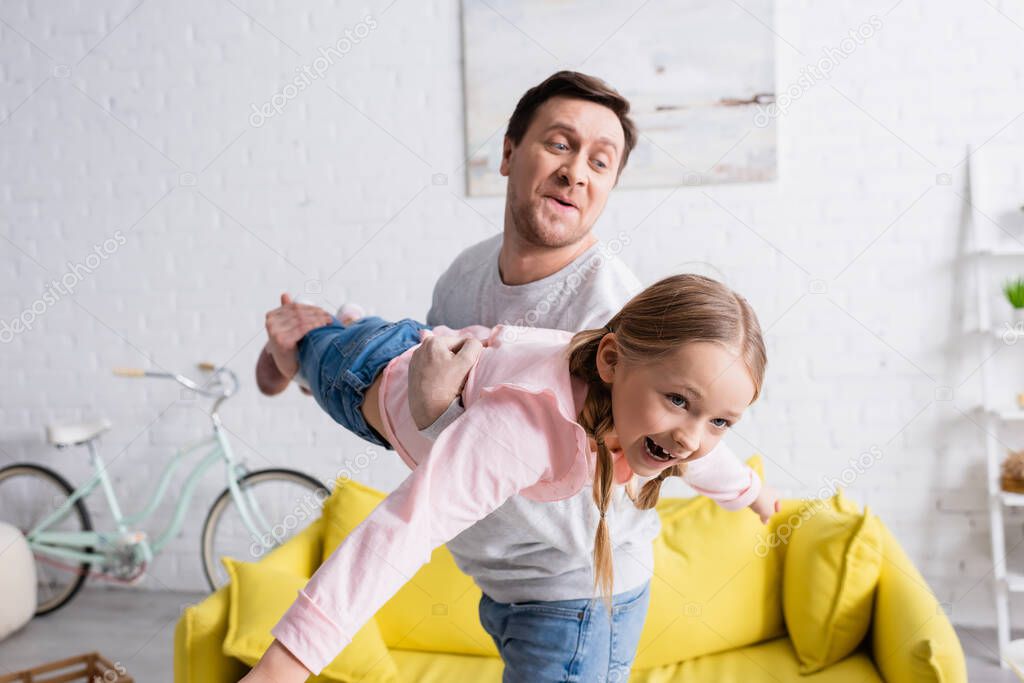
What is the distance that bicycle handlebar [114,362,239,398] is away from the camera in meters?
3.40

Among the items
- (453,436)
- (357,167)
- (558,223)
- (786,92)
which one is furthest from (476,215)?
(453,436)

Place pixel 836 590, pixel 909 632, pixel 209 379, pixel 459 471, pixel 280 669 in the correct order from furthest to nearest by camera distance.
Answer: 1. pixel 209 379
2. pixel 836 590
3. pixel 909 632
4. pixel 459 471
5. pixel 280 669

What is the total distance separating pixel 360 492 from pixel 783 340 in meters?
1.58

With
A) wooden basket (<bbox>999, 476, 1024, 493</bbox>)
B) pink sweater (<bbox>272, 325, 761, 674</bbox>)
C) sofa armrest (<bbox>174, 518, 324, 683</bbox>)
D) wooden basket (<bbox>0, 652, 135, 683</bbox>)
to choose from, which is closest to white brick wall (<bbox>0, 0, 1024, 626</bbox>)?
wooden basket (<bbox>999, 476, 1024, 493</bbox>)

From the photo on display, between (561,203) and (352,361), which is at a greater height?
(561,203)

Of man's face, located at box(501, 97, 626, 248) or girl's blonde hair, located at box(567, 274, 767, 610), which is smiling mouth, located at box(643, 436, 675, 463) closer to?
girl's blonde hair, located at box(567, 274, 767, 610)

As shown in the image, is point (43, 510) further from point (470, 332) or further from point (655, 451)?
point (655, 451)

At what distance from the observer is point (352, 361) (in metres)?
1.42

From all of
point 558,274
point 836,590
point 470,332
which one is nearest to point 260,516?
point 836,590

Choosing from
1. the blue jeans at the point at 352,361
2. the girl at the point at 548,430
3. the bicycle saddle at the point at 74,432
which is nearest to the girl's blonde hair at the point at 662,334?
the girl at the point at 548,430

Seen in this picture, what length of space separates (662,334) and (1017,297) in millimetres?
2328

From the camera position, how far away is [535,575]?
4.62 feet

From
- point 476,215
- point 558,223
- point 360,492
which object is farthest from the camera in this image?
point 476,215

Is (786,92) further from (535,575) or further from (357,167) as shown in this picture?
(535,575)
